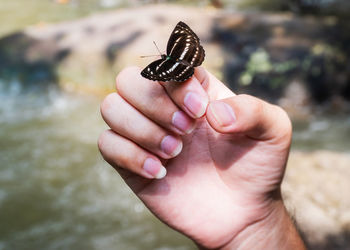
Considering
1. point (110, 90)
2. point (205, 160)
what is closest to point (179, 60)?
point (205, 160)

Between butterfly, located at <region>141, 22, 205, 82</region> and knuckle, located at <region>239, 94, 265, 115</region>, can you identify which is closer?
butterfly, located at <region>141, 22, 205, 82</region>

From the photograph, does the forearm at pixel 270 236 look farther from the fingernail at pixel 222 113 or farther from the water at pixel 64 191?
the water at pixel 64 191

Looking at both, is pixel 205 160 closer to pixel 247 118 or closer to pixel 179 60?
pixel 247 118

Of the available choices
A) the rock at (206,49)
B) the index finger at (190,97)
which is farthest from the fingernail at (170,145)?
the rock at (206,49)

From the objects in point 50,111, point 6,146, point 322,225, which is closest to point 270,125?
point 322,225

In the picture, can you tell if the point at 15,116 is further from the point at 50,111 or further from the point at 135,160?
the point at 135,160

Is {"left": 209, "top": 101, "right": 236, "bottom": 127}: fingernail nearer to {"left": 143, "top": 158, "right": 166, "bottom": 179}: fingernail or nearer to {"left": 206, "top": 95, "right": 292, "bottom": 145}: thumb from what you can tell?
{"left": 206, "top": 95, "right": 292, "bottom": 145}: thumb

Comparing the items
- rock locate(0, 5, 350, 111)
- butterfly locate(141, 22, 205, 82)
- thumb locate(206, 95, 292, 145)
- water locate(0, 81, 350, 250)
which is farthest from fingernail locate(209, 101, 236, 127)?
rock locate(0, 5, 350, 111)
